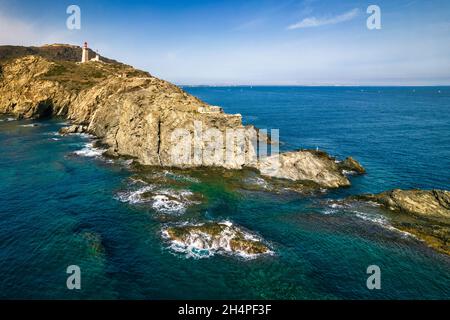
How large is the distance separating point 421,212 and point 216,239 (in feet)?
104

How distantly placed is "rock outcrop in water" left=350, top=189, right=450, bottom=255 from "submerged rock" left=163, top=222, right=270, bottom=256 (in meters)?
21.4

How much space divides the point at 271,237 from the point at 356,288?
11.9m

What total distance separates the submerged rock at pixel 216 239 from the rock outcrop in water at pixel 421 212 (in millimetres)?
21442

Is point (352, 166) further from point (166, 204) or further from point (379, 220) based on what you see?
point (166, 204)

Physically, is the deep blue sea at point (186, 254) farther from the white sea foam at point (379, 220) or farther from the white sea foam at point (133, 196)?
the white sea foam at point (133, 196)

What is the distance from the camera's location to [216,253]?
36156mm

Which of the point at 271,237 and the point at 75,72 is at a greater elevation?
the point at 75,72

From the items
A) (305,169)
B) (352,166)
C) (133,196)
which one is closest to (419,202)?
(305,169)

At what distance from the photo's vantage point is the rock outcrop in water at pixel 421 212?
132 feet

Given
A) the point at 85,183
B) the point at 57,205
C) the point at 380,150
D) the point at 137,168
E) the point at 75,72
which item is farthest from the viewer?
the point at 75,72

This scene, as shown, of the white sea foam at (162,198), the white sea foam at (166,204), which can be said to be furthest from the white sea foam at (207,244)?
the white sea foam at (162,198)

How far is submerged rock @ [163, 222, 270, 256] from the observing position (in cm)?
3678
